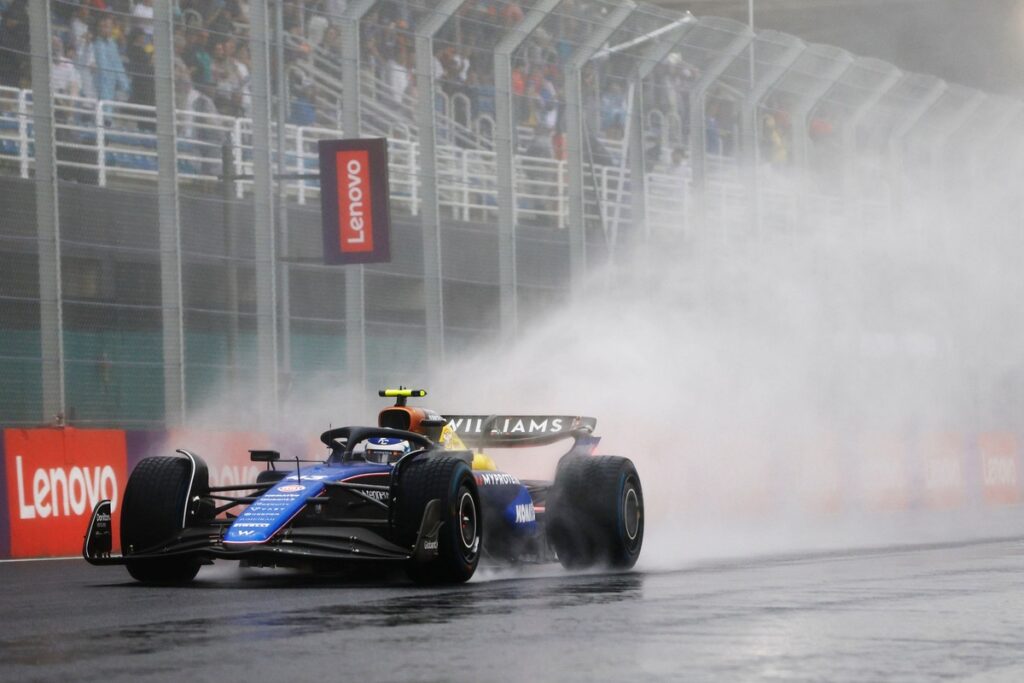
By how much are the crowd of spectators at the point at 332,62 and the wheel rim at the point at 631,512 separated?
28.4ft

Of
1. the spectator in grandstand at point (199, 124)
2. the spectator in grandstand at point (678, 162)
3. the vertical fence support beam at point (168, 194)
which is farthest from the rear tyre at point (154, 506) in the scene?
the spectator in grandstand at point (678, 162)

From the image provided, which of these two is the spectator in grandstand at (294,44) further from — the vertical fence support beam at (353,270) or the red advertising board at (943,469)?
the red advertising board at (943,469)

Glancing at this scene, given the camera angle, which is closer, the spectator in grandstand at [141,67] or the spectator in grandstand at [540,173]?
the spectator in grandstand at [141,67]

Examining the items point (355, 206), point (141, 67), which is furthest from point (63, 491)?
point (355, 206)

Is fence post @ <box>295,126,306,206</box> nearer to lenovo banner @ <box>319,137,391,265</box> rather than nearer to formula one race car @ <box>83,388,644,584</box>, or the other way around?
lenovo banner @ <box>319,137,391,265</box>

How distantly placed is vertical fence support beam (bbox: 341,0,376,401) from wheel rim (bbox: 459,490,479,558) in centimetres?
1085

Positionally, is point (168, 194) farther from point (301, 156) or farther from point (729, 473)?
point (729, 473)

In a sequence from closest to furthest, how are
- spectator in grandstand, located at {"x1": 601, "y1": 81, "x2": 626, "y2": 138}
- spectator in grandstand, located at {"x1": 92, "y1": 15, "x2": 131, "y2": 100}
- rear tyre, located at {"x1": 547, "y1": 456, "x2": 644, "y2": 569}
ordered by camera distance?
rear tyre, located at {"x1": 547, "y1": 456, "x2": 644, "y2": 569} → spectator in grandstand, located at {"x1": 92, "y1": 15, "x2": 131, "y2": 100} → spectator in grandstand, located at {"x1": 601, "y1": 81, "x2": 626, "y2": 138}

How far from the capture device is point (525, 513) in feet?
41.4

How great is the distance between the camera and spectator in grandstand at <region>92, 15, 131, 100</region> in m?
19.4

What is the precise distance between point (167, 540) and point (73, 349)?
26.4ft

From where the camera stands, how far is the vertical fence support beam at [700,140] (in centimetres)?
2636

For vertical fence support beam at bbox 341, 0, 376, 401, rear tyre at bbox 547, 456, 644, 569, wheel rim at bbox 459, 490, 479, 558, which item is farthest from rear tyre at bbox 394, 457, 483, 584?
vertical fence support beam at bbox 341, 0, 376, 401

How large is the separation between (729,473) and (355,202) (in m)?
5.77
